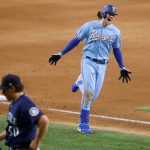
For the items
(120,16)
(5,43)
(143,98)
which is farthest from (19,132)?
(120,16)

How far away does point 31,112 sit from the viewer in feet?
21.9

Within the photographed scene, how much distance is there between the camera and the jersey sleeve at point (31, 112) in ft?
21.9

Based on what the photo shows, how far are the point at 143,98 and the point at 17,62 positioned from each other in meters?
4.96

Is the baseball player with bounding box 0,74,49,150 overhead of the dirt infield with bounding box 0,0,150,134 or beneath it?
overhead

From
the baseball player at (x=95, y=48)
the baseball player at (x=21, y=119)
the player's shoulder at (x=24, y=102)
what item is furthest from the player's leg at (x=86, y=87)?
the player's shoulder at (x=24, y=102)

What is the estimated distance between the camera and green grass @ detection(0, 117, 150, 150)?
32.7 feet

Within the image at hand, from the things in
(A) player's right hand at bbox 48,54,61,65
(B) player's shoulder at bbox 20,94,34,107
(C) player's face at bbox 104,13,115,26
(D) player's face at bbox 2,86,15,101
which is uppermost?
(C) player's face at bbox 104,13,115,26

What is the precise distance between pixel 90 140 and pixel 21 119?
384 centimetres

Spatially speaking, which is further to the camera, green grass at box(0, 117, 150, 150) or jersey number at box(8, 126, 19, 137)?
green grass at box(0, 117, 150, 150)

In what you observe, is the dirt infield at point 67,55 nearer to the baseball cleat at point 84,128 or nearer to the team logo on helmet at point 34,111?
the baseball cleat at point 84,128

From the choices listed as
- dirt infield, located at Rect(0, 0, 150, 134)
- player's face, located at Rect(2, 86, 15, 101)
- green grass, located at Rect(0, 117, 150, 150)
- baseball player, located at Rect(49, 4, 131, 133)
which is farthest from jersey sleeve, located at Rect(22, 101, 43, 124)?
dirt infield, located at Rect(0, 0, 150, 134)

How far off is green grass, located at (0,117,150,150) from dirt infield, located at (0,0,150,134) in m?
1.12

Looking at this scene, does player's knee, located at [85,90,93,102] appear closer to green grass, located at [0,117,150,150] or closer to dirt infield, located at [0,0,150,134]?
green grass, located at [0,117,150,150]

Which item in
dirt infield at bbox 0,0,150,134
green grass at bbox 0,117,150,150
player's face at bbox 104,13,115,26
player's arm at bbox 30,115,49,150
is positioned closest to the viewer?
player's arm at bbox 30,115,49,150
